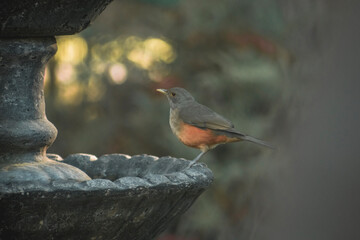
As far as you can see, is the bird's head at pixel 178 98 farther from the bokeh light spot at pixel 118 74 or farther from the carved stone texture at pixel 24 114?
the bokeh light spot at pixel 118 74

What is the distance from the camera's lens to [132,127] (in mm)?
7828

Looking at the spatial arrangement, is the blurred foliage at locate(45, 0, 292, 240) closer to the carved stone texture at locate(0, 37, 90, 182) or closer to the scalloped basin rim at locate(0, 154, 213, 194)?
the scalloped basin rim at locate(0, 154, 213, 194)

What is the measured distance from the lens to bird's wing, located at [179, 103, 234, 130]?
12.1 ft

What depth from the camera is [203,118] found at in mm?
3783

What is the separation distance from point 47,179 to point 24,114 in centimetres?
29

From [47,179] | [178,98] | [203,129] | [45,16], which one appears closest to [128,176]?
[47,179]

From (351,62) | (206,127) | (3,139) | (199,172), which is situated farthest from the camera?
(206,127)

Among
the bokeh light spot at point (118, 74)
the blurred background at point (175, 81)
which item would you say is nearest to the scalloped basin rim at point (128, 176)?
the blurred background at point (175, 81)

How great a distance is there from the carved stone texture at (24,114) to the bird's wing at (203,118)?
1.59 metres

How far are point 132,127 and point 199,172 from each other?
5.65 metres

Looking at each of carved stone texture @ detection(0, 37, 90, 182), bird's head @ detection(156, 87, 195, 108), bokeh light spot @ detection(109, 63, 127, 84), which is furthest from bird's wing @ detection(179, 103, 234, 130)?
bokeh light spot @ detection(109, 63, 127, 84)

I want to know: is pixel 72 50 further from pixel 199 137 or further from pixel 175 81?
pixel 199 137

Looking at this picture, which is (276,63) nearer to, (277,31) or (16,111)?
(277,31)

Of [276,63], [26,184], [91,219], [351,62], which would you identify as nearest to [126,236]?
[91,219]
